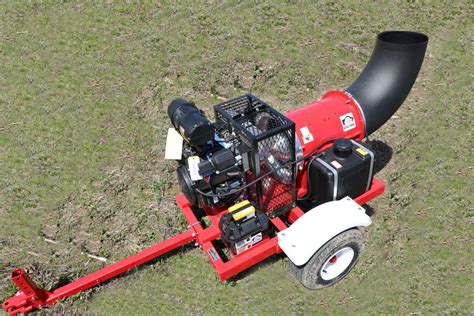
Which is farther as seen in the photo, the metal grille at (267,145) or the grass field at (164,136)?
the grass field at (164,136)

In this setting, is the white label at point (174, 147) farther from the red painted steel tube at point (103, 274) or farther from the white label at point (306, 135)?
the white label at point (306, 135)

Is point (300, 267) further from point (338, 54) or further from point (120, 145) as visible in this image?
point (338, 54)

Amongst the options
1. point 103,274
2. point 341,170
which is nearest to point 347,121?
point 341,170

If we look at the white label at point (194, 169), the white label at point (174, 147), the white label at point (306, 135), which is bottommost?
the white label at point (306, 135)

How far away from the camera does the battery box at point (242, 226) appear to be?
400cm

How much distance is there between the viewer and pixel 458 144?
19.8 feet

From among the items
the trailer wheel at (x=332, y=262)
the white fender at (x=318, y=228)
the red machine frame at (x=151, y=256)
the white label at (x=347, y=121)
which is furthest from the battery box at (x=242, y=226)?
the white label at (x=347, y=121)

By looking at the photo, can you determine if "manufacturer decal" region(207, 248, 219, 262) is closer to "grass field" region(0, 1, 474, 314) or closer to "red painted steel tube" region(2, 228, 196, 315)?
"red painted steel tube" region(2, 228, 196, 315)

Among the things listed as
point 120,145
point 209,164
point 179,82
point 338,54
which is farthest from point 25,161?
point 338,54

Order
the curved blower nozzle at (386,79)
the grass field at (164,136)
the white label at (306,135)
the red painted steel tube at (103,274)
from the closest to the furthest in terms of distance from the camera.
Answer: the red painted steel tube at (103,274) → the white label at (306,135) → the grass field at (164,136) → the curved blower nozzle at (386,79)

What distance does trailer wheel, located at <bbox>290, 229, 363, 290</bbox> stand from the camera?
157 inches

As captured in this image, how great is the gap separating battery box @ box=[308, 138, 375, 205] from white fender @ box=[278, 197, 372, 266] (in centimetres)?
19

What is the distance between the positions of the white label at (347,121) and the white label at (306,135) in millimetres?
462

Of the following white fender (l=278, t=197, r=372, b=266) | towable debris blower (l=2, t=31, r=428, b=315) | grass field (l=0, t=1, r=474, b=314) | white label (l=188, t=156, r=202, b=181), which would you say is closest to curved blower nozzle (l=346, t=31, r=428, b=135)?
towable debris blower (l=2, t=31, r=428, b=315)
